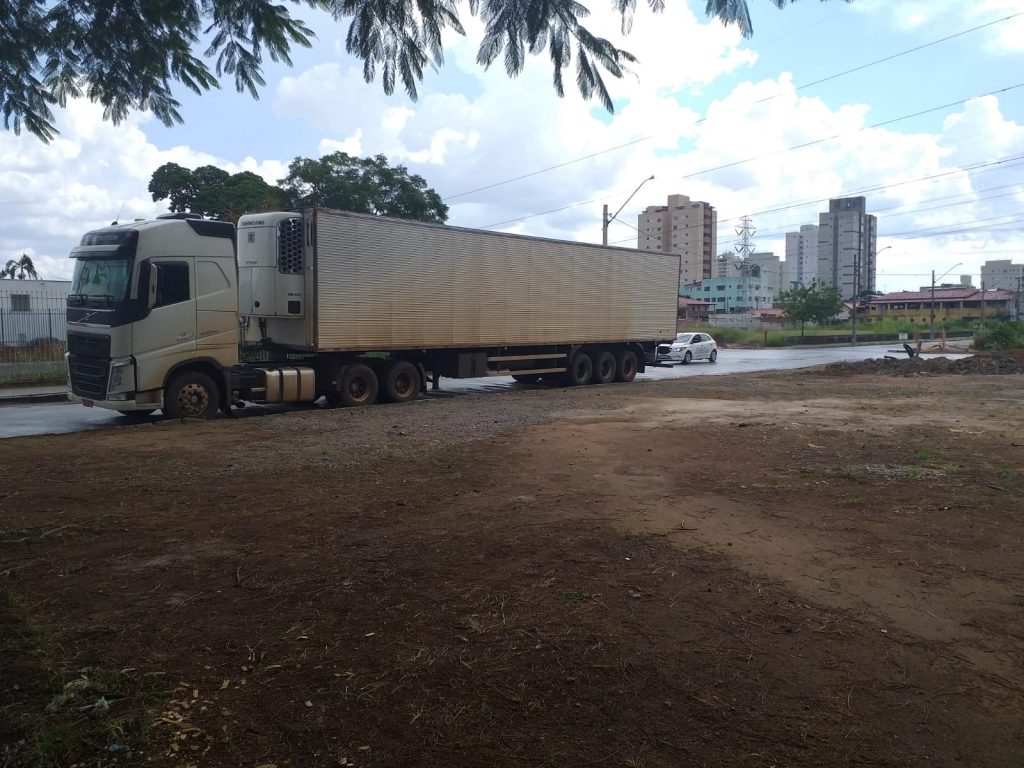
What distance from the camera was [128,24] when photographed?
192 inches

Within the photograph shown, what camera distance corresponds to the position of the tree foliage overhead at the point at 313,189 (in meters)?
37.3

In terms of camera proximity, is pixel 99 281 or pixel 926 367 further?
pixel 926 367

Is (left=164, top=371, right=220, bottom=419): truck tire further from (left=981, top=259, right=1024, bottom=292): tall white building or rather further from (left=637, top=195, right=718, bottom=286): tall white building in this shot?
(left=981, top=259, right=1024, bottom=292): tall white building

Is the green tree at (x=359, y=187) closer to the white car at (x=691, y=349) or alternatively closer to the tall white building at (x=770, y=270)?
the white car at (x=691, y=349)

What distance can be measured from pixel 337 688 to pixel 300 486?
4.61m

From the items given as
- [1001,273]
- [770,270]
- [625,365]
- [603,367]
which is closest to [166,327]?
[603,367]

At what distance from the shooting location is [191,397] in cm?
1401

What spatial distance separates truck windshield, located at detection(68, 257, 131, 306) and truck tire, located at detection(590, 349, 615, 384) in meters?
14.1

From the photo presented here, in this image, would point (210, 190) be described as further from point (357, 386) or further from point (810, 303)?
point (810, 303)

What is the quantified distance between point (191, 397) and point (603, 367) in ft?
43.5

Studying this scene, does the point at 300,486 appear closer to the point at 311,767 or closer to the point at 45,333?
the point at 311,767

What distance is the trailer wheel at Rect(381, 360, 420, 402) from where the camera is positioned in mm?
17703

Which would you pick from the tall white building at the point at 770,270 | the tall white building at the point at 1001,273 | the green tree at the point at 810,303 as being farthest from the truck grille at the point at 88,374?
the tall white building at the point at 1001,273

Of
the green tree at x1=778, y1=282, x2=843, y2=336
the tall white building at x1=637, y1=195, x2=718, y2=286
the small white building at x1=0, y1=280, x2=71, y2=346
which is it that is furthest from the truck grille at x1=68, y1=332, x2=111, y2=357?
the tall white building at x1=637, y1=195, x2=718, y2=286
